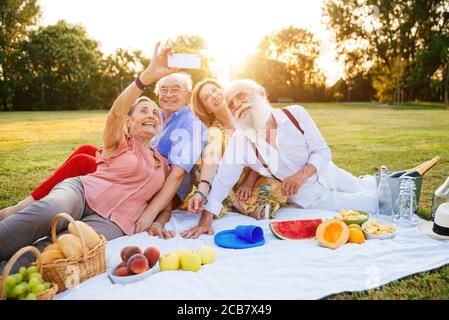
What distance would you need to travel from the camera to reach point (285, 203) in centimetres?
456

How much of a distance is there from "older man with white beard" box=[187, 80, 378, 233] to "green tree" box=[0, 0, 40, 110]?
111 feet

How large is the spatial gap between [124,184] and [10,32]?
119ft

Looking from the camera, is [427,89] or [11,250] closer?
[11,250]

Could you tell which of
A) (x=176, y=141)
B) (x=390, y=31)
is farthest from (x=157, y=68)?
(x=390, y=31)

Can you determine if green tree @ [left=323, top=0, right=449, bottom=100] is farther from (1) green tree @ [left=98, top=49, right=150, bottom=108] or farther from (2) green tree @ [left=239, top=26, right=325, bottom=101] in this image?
(1) green tree @ [left=98, top=49, right=150, bottom=108]

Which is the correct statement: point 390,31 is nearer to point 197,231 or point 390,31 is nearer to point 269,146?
point 269,146

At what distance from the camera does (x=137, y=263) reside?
9.07ft

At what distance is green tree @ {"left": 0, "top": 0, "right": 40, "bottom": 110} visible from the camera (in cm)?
3274

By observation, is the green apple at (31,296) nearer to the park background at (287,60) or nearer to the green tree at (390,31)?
the park background at (287,60)

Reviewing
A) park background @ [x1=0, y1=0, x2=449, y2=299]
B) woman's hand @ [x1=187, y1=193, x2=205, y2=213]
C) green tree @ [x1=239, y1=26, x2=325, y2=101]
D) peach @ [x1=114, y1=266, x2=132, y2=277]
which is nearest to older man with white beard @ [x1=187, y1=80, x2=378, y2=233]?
woman's hand @ [x1=187, y1=193, x2=205, y2=213]

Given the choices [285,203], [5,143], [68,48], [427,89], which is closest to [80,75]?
[68,48]

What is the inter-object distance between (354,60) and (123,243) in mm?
42317
